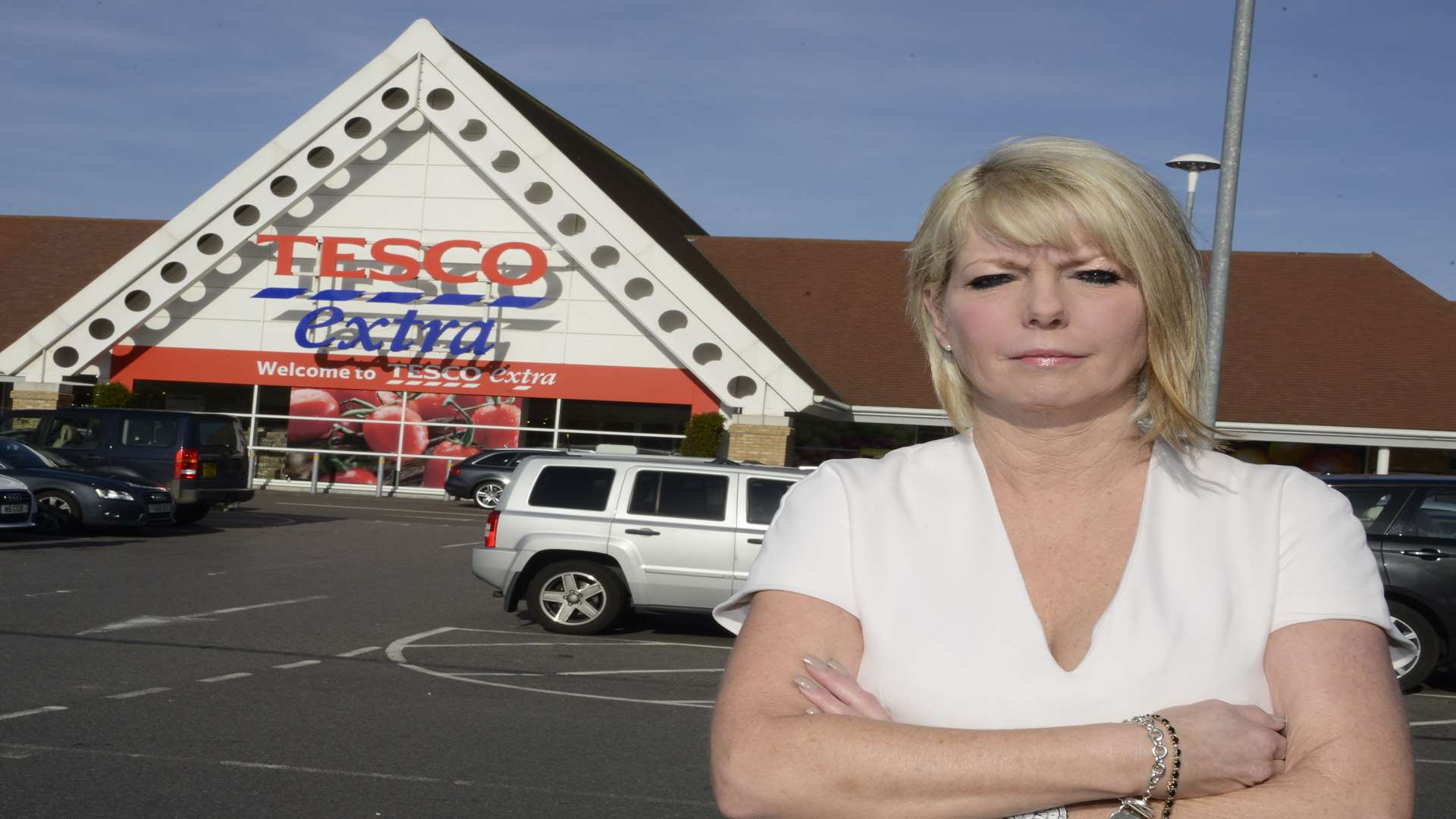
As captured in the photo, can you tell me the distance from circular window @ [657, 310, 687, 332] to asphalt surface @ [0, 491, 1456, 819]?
14.4 meters

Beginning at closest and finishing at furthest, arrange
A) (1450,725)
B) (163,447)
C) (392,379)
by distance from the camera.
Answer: (1450,725) → (163,447) → (392,379)

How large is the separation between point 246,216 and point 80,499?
14.2 meters

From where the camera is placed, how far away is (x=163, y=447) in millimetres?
22500

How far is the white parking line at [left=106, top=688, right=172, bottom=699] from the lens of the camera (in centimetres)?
863

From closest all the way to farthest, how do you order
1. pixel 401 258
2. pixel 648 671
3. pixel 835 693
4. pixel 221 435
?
1. pixel 835 693
2. pixel 648 671
3. pixel 221 435
4. pixel 401 258

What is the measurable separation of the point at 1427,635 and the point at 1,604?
1203 cm

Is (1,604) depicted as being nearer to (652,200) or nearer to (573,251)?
(573,251)

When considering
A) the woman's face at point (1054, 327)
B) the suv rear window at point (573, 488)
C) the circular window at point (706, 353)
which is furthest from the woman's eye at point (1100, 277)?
the circular window at point (706, 353)

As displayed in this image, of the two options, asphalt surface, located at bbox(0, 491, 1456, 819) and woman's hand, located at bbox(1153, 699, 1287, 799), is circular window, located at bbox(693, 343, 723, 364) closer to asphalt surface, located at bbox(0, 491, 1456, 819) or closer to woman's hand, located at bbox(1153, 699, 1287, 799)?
asphalt surface, located at bbox(0, 491, 1456, 819)

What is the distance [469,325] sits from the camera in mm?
33094

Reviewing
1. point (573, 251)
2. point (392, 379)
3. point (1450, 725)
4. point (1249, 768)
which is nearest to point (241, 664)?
point (1450, 725)

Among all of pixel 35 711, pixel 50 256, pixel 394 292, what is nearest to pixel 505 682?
pixel 35 711

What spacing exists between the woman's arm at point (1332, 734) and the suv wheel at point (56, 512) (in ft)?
67.1

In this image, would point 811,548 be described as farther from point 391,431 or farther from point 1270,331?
point 1270,331
